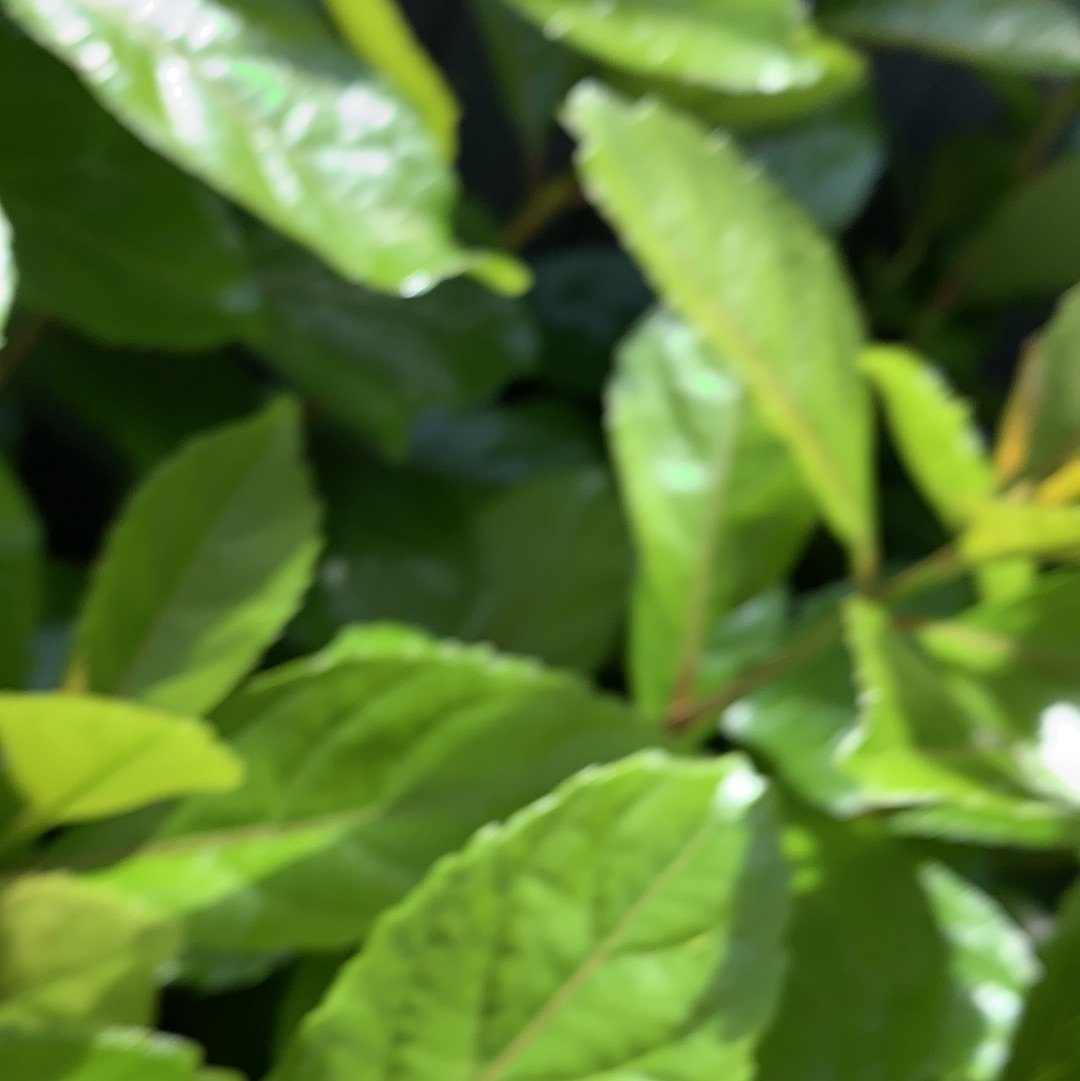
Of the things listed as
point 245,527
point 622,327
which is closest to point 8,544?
point 245,527

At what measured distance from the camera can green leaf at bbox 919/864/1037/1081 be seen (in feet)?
1.04

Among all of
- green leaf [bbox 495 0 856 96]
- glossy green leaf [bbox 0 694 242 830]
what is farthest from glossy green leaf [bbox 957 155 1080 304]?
glossy green leaf [bbox 0 694 242 830]

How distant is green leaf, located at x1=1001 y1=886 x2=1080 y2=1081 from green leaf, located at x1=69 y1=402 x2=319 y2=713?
0.21 m

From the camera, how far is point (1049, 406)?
30cm

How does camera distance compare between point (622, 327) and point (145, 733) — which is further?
point (622, 327)

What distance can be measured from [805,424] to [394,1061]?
179 mm

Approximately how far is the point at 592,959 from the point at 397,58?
22 cm

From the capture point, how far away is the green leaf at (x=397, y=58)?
0.95 ft

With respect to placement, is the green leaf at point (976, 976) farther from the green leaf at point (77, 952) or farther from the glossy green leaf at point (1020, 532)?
the green leaf at point (77, 952)

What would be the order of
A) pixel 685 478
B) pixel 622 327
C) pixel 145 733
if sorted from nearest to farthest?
pixel 145 733, pixel 685 478, pixel 622 327

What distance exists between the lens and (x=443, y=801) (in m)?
0.28

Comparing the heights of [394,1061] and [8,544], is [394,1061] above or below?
below

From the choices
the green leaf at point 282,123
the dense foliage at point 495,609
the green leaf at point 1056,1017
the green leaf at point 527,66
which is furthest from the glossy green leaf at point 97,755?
the green leaf at point 527,66

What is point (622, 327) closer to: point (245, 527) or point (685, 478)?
point (685, 478)
